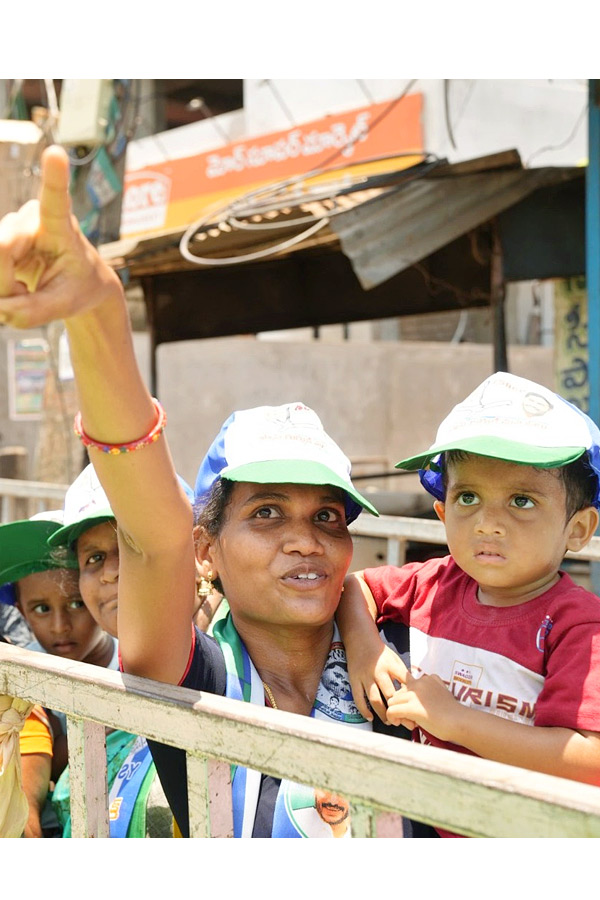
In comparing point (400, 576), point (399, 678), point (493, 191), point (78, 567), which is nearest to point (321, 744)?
point (399, 678)

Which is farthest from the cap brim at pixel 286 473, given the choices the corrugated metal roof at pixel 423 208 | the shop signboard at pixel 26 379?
the shop signboard at pixel 26 379

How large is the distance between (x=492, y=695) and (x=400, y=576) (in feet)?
1.29

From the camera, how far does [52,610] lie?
2.47m

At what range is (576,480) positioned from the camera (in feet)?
5.37

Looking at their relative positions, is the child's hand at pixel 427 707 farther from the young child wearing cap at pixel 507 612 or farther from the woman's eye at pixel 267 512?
the woman's eye at pixel 267 512

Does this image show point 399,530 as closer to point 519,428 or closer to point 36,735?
point 36,735

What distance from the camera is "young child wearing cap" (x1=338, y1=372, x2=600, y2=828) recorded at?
1369 mm

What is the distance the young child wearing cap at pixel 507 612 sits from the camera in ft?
4.49

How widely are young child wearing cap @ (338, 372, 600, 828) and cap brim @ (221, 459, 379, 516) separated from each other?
6.5 inches

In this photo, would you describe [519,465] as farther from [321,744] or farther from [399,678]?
[321,744]

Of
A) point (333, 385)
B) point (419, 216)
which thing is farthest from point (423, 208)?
point (333, 385)

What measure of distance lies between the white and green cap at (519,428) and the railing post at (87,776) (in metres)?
0.69

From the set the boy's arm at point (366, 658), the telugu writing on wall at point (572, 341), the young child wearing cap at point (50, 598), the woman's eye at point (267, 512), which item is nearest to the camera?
the boy's arm at point (366, 658)

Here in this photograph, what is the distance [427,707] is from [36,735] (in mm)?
1084
